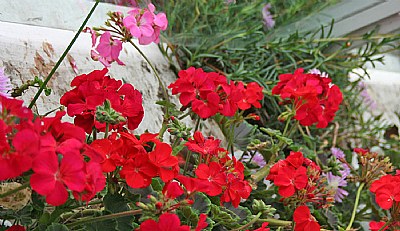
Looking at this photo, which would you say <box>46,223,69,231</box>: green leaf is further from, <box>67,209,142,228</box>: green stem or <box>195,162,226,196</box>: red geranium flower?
<box>195,162,226,196</box>: red geranium flower

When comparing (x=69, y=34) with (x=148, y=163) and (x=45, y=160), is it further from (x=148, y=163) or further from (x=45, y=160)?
(x=45, y=160)

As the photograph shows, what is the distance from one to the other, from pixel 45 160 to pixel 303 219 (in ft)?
1.22

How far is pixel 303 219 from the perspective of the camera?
673 mm

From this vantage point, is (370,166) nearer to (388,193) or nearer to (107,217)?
(388,193)

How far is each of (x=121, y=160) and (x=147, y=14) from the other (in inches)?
10.1

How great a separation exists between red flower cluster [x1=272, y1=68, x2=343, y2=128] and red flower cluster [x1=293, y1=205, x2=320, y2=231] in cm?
21

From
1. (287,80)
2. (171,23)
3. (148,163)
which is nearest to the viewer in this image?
(148,163)

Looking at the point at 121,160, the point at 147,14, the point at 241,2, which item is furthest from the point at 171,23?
the point at 121,160

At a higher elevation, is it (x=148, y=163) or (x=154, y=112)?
(x=148, y=163)

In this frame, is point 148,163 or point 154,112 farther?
point 154,112

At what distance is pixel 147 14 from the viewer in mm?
720

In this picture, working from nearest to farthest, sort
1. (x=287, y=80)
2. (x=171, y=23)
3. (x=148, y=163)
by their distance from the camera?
(x=148, y=163) → (x=287, y=80) → (x=171, y=23)

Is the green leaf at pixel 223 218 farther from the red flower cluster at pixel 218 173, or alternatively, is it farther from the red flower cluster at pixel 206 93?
the red flower cluster at pixel 206 93

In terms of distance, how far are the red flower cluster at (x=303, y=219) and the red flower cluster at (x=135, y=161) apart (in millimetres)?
194
